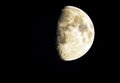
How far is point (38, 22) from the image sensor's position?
28.6 feet

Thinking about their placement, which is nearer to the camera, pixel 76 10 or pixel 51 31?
pixel 51 31

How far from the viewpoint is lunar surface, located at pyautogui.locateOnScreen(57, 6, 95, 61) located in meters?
8.84

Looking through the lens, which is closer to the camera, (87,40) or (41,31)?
(41,31)

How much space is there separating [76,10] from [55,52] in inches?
48.1

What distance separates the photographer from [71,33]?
347 inches

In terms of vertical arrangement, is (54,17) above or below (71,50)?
above

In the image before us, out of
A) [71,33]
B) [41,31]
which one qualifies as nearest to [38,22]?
[41,31]

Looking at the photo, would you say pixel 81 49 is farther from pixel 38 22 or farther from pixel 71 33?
pixel 38 22

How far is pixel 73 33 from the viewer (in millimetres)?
8828

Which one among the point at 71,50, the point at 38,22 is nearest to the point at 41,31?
the point at 38,22

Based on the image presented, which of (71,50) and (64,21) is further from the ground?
(64,21)

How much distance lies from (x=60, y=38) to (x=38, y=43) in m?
0.54

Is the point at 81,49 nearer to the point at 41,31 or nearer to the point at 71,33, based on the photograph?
the point at 71,33

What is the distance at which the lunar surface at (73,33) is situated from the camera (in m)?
8.84
